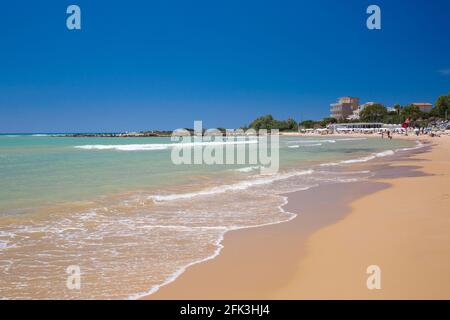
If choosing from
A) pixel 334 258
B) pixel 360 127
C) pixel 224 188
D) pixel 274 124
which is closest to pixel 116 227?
pixel 334 258

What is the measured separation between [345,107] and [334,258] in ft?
535

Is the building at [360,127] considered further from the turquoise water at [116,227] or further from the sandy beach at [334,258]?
the sandy beach at [334,258]

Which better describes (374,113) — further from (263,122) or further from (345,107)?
(263,122)

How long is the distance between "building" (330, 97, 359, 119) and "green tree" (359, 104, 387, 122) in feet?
82.8

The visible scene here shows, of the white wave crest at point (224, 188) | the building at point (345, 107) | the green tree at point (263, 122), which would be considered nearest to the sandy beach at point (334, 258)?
A: the white wave crest at point (224, 188)

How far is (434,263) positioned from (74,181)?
1180 centimetres

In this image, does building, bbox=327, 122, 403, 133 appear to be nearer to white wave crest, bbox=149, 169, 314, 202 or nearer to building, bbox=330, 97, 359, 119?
building, bbox=330, 97, 359, 119

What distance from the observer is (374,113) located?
131 m

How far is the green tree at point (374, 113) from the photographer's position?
128750 mm

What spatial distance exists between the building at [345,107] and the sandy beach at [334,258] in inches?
6224
